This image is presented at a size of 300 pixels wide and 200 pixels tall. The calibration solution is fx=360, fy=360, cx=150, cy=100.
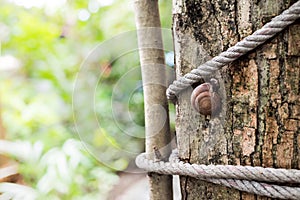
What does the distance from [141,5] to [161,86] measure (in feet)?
0.48

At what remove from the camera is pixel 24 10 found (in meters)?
2.11

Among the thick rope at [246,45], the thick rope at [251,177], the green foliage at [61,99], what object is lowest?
the green foliage at [61,99]

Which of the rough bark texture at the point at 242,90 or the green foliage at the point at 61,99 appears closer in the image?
the rough bark texture at the point at 242,90

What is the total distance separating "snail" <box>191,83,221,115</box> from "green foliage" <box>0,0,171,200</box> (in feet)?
3.16

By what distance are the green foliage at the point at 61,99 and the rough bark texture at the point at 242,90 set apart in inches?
36.9

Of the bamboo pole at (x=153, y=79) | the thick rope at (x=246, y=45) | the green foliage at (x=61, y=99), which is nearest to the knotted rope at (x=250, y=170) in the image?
the thick rope at (x=246, y=45)

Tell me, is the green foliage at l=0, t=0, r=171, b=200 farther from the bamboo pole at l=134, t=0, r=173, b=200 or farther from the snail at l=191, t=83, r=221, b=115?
the snail at l=191, t=83, r=221, b=115

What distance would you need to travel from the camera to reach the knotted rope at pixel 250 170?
0.41 meters

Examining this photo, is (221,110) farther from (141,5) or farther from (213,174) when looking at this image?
(141,5)

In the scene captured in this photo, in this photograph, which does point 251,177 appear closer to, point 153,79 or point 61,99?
point 153,79

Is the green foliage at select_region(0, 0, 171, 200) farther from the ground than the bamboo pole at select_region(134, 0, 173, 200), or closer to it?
closer to it

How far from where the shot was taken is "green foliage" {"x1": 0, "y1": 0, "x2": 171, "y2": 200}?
1647mm

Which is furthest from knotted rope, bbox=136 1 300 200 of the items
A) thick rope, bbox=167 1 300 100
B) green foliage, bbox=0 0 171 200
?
green foliage, bbox=0 0 171 200

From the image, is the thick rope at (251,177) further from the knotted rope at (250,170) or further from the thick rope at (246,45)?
the thick rope at (246,45)
